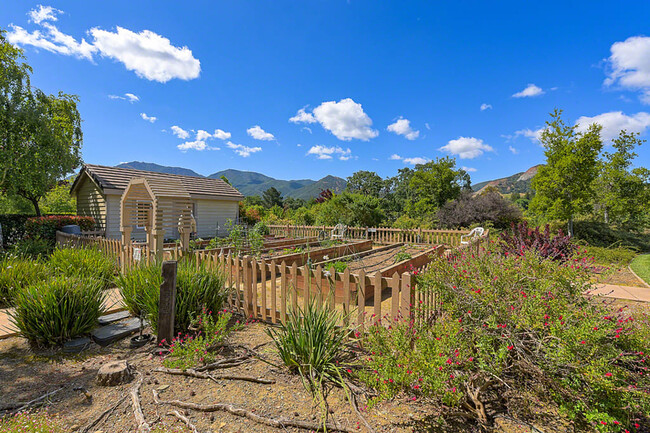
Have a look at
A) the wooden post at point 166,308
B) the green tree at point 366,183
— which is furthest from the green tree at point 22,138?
the green tree at point 366,183

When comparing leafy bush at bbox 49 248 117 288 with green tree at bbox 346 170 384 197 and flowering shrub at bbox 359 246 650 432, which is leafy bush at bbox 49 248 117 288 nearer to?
flowering shrub at bbox 359 246 650 432

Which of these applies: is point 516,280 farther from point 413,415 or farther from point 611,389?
point 413,415

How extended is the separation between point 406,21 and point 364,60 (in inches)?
171

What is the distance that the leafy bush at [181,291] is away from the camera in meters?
3.70

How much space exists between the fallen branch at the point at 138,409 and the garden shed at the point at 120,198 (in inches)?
361

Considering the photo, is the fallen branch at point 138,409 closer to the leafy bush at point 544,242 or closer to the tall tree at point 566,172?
the leafy bush at point 544,242

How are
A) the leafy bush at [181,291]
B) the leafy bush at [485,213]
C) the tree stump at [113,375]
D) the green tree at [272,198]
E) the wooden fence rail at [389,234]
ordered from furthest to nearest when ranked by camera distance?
the green tree at [272,198] → the leafy bush at [485,213] → the wooden fence rail at [389,234] → the leafy bush at [181,291] → the tree stump at [113,375]

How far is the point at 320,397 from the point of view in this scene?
238 cm

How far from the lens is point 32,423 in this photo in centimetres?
204

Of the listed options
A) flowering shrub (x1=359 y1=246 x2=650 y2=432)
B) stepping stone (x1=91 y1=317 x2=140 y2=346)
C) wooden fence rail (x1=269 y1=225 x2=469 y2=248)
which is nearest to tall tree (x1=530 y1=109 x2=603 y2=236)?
wooden fence rail (x1=269 y1=225 x2=469 y2=248)

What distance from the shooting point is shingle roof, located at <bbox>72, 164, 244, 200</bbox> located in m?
13.9

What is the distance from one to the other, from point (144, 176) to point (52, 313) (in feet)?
42.6

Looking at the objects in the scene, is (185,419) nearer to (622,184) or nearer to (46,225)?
(46,225)

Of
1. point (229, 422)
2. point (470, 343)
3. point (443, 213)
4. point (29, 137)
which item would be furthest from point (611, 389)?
point (29, 137)
